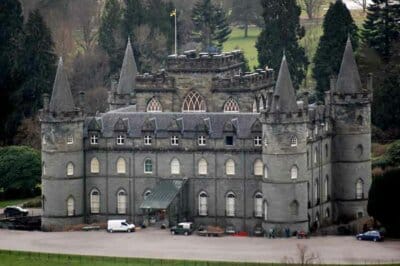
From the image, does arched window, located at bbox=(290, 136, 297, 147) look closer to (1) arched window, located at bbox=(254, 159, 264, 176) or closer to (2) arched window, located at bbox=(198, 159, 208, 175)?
(1) arched window, located at bbox=(254, 159, 264, 176)

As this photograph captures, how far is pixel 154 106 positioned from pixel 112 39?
56529mm

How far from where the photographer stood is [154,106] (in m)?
139

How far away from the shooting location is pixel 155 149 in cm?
13238

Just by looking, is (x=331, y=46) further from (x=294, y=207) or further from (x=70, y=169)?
(x=294, y=207)

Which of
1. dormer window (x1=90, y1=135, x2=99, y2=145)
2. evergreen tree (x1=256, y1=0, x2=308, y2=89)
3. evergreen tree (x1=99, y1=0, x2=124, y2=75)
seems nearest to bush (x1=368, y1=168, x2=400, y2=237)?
dormer window (x1=90, y1=135, x2=99, y2=145)

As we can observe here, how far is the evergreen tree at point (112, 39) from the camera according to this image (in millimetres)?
190413

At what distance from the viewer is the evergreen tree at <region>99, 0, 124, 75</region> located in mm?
190413

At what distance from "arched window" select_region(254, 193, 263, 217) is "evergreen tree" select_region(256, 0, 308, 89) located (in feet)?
147

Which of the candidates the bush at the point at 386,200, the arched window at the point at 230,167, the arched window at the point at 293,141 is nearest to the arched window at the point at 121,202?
the arched window at the point at 230,167

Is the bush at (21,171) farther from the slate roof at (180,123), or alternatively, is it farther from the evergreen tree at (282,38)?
the evergreen tree at (282,38)

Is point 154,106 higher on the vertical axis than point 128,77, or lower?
lower

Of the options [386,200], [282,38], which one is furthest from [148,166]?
[282,38]

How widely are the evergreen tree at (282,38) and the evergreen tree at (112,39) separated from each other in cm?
1915

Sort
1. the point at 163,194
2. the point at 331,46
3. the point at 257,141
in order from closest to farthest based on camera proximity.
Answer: the point at 257,141 → the point at 163,194 → the point at 331,46
